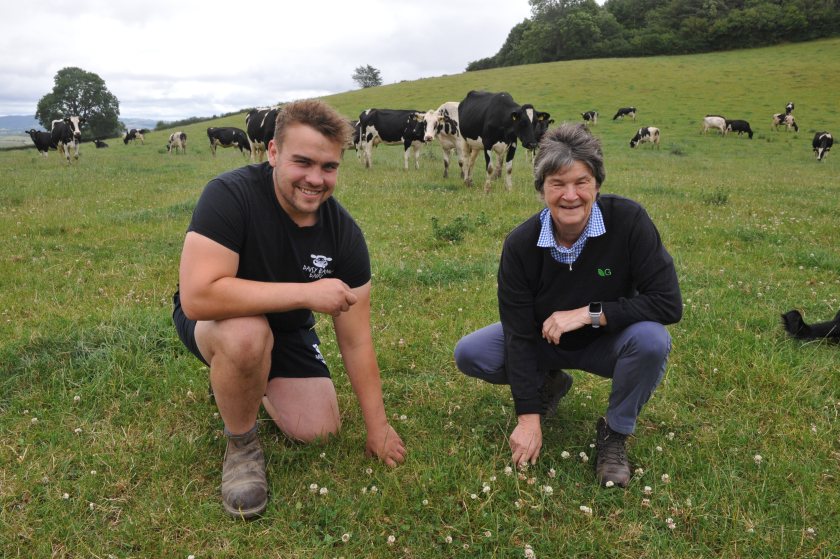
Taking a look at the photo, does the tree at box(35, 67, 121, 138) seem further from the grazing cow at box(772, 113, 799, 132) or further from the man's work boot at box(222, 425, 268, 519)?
the man's work boot at box(222, 425, 268, 519)

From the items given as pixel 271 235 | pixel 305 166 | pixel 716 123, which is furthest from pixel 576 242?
Answer: pixel 716 123

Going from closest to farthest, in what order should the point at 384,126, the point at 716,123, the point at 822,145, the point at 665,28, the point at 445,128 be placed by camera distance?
1. the point at 445,128
2. the point at 384,126
3. the point at 822,145
4. the point at 716,123
5. the point at 665,28

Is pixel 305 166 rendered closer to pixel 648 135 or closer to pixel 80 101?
pixel 648 135

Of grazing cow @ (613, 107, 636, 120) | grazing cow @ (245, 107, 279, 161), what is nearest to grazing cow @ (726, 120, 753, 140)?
grazing cow @ (613, 107, 636, 120)

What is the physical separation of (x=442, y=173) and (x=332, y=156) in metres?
15.7

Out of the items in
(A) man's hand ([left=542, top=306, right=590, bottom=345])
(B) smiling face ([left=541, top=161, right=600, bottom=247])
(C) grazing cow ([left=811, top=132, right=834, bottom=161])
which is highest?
(B) smiling face ([left=541, top=161, right=600, bottom=247])

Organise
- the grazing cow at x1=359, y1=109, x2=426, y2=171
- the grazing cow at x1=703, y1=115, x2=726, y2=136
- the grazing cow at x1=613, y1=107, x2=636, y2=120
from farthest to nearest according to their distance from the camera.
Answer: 1. the grazing cow at x1=613, y1=107, x2=636, y2=120
2. the grazing cow at x1=703, y1=115, x2=726, y2=136
3. the grazing cow at x1=359, y1=109, x2=426, y2=171

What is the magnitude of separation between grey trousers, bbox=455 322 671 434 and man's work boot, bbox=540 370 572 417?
0.23 meters

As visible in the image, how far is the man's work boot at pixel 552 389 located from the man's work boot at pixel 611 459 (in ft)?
1.93

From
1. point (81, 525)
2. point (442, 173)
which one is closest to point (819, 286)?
point (81, 525)

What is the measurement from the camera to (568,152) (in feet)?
10.7

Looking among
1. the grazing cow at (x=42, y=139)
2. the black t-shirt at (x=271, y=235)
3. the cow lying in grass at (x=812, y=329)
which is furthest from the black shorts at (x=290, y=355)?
the grazing cow at (x=42, y=139)

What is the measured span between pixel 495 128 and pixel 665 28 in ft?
278

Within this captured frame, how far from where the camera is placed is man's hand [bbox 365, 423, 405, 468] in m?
3.48
